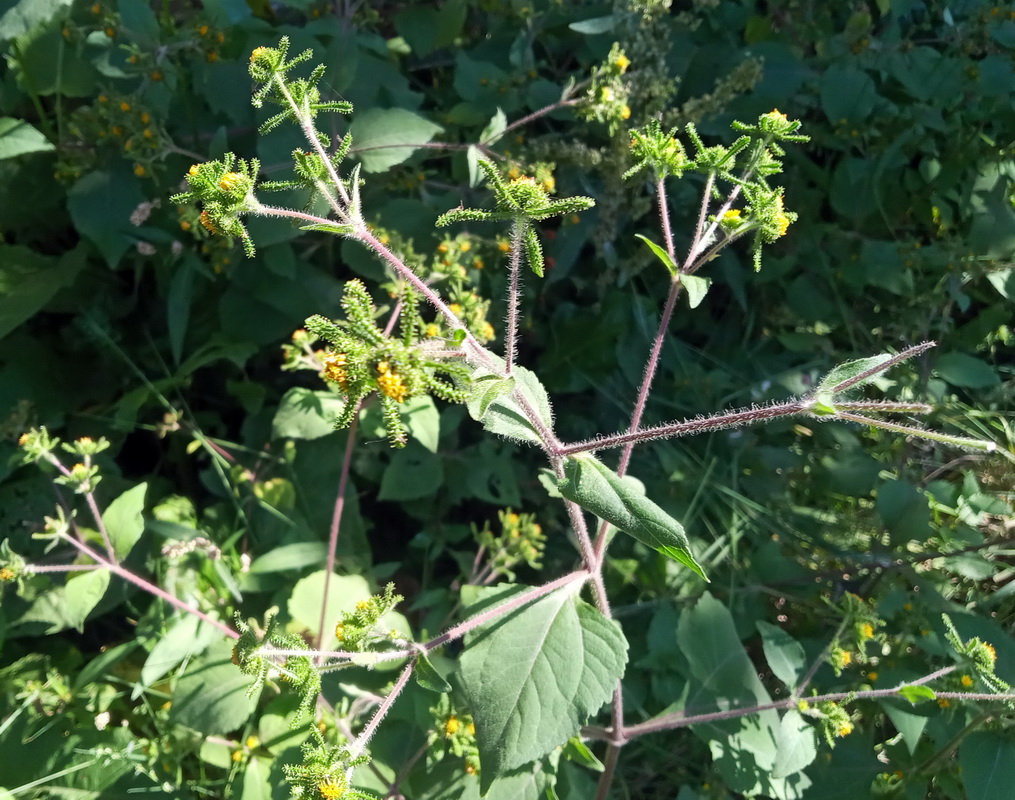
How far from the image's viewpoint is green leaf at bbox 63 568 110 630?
2.00 m

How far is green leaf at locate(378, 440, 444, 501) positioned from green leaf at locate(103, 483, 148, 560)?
75cm

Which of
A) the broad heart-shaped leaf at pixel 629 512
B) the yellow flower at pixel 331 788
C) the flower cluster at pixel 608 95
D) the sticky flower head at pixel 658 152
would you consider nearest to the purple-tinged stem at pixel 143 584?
the yellow flower at pixel 331 788

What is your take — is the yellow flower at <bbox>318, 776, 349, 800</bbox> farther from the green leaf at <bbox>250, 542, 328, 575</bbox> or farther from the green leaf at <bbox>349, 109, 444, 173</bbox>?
the green leaf at <bbox>349, 109, 444, 173</bbox>

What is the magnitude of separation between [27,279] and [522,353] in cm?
185

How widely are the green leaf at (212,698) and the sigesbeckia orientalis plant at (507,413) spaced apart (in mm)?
624

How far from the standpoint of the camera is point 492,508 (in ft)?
9.37

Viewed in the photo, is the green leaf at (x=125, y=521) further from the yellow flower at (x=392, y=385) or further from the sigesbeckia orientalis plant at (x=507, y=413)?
the yellow flower at (x=392, y=385)

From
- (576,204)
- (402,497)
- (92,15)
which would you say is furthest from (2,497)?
(576,204)

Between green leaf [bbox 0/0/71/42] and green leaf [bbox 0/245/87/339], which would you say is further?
green leaf [bbox 0/245/87/339]

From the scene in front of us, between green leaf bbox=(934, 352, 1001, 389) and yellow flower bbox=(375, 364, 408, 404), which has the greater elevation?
yellow flower bbox=(375, 364, 408, 404)

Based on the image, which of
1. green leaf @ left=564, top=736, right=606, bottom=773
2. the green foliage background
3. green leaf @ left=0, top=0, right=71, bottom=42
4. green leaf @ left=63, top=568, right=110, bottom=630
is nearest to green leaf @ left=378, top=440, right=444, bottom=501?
the green foliage background

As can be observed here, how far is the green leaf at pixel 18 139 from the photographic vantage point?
2.27 metres

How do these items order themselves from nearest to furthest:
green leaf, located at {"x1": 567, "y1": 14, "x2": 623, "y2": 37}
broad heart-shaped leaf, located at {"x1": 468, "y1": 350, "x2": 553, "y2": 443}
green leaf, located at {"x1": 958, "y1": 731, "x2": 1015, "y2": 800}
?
broad heart-shaped leaf, located at {"x1": 468, "y1": 350, "x2": 553, "y2": 443} → green leaf, located at {"x1": 958, "y1": 731, "x2": 1015, "y2": 800} → green leaf, located at {"x1": 567, "y1": 14, "x2": 623, "y2": 37}

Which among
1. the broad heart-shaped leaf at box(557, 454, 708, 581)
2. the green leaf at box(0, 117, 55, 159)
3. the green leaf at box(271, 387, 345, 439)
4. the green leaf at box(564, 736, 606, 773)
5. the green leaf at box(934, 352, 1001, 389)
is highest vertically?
the green leaf at box(0, 117, 55, 159)
